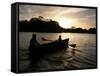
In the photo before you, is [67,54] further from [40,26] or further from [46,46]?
[40,26]

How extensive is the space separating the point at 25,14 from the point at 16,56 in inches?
16.9

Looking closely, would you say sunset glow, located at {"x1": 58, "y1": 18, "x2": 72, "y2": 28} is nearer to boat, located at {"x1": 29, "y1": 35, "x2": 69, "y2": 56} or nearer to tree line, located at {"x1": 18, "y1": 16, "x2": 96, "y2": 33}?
tree line, located at {"x1": 18, "y1": 16, "x2": 96, "y2": 33}

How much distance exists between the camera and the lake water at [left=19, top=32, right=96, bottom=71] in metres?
3.00

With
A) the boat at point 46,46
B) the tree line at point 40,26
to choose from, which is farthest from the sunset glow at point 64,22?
the boat at point 46,46

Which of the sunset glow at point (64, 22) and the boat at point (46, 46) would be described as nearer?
the boat at point (46, 46)

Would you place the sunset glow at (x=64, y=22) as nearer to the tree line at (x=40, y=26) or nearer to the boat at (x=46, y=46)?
the tree line at (x=40, y=26)

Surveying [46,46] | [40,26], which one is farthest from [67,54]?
[40,26]

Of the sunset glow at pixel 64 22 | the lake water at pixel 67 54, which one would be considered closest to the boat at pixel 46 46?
the lake water at pixel 67 54

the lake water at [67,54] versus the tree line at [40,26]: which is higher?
the tree line at [40,26]

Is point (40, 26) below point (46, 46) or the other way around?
the other way around

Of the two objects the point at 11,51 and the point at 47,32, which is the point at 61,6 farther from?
the point at 11,51

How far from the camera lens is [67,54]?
10.6ft

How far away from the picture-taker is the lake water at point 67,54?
3.00 meters

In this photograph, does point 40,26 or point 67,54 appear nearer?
point 40,26
